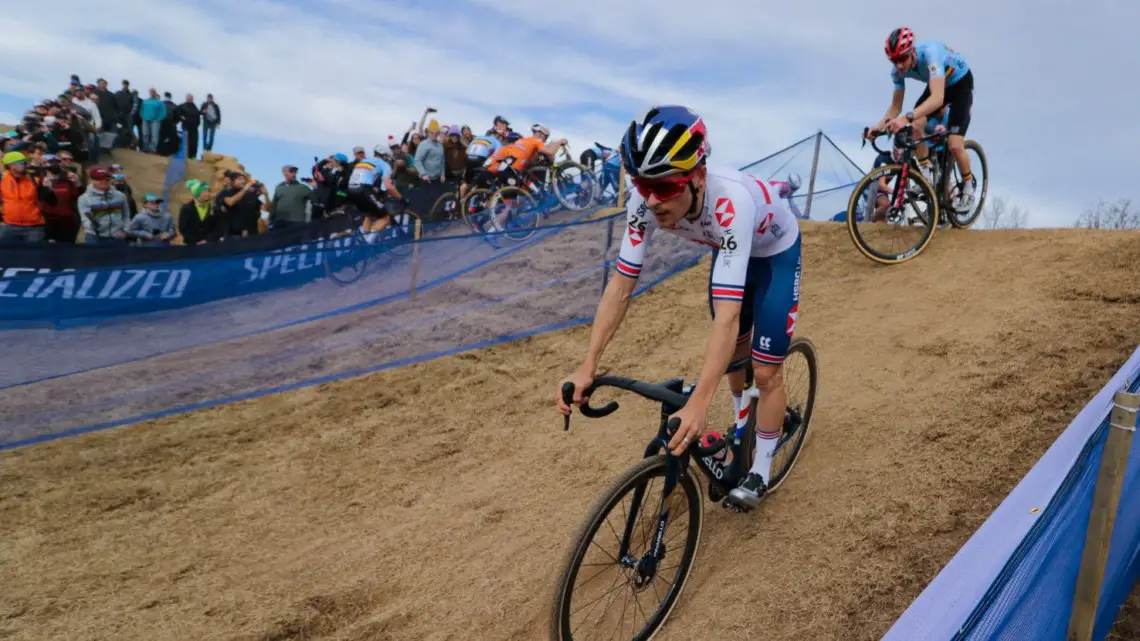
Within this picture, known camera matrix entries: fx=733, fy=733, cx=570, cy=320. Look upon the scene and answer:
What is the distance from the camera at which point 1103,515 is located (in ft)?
8.95

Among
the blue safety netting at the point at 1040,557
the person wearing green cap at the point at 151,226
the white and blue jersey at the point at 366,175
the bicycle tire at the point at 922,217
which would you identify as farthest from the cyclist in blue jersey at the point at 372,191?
the blue safety netting at the point at 1040,557

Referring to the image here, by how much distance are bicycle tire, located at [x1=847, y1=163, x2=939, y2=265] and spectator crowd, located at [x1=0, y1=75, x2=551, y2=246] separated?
8.50m

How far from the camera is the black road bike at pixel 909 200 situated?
26.3 ft

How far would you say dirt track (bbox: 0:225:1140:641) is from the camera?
13.7 ft

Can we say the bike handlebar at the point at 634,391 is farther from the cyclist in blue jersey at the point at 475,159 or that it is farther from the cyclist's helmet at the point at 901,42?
the cyclist in blue jersey at the point at 475,159

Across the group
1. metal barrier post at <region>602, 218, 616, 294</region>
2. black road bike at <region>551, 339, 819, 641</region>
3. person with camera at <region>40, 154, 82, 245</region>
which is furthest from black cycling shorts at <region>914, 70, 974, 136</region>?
person with camera at <region>40, 154, 82, 245</region>

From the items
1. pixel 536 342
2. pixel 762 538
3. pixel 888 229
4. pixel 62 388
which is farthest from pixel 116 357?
pixel 888 229

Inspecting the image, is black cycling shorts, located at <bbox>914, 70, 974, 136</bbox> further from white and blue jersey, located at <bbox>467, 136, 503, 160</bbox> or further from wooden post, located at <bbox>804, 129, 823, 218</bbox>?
white and blue jersey, located at <bbox>467, 136, 503, 160</bbox>

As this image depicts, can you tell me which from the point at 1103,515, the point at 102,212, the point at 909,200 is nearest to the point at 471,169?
the point at 102,212

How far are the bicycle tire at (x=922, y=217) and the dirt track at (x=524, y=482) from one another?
0.22 meters

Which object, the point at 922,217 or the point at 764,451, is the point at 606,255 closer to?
the point at 922,217

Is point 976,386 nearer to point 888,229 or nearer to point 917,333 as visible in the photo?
point 917,333

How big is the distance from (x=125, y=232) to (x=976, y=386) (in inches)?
444

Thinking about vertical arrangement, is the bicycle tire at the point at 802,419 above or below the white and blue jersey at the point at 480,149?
below
